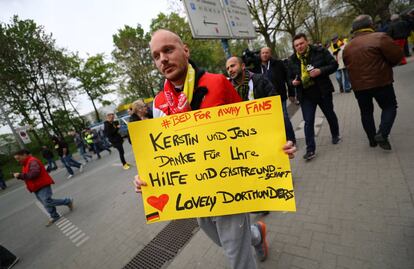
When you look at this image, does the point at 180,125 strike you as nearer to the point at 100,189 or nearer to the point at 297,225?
the point at 297,225

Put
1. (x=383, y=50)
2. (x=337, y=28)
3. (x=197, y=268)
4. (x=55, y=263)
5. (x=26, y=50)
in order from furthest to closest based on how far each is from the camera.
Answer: (x=337, y=28)
(x=26, y=50)
(x=55, y=263)
(x=383, y=50)
(x=197, y=268)

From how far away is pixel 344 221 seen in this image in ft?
7.88

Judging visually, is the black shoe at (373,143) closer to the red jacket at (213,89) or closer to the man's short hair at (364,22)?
the man's short hair at (364,22)

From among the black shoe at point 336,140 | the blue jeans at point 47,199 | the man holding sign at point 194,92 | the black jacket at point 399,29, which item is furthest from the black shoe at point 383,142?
the black jacket at point 399,29

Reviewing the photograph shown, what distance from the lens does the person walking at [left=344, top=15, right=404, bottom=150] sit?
3.16 metres

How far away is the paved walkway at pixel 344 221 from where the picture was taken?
78.9 inches

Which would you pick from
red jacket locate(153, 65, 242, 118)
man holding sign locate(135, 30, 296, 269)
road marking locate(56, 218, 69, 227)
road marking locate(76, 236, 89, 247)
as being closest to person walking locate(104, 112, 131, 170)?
road marking locate(56, 218, 69, 227)

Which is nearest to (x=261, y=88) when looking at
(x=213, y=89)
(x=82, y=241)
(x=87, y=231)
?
(x=213, y=89)

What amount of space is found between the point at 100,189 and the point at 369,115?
671 centimetres

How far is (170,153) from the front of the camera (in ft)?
5.20

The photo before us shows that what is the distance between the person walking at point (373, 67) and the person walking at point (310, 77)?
35cm

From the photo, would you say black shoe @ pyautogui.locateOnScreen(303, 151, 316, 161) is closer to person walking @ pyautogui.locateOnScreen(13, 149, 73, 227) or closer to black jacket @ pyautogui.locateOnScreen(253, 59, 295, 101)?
black jacket @ pyautogui.locateOnScreen(253, 59, 295, 101)

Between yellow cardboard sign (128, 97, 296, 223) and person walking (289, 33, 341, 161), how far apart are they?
2.73 m

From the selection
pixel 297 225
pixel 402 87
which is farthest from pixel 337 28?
pixel 297 225
